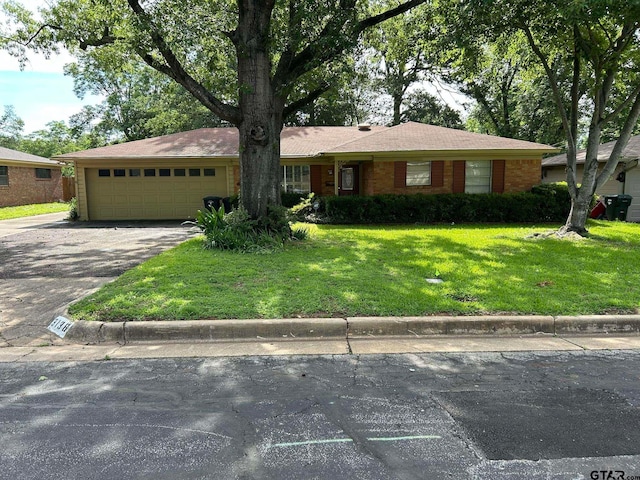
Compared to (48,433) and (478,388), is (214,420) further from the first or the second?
(478,388)

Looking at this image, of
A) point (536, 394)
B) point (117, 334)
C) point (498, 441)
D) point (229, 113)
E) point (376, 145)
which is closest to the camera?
point (498, 441)

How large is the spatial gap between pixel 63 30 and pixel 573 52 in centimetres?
1364

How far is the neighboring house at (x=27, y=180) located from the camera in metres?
26.2

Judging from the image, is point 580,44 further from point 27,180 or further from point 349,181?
point 27,180

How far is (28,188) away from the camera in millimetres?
28422

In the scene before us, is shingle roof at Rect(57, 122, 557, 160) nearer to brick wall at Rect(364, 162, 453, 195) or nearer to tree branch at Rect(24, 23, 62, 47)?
brick wall at Rect(364, 162, 453, 195)

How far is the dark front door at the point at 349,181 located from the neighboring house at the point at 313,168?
5 cm

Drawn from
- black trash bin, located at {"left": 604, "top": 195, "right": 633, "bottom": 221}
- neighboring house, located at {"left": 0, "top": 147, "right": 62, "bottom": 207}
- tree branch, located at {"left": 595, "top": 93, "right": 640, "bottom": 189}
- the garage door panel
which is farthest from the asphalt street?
neighboring house, located at {"left": 0, "top": 147, "right": 62, "bottom": 207}

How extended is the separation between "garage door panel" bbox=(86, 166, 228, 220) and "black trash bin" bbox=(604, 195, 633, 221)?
15338 millimetres

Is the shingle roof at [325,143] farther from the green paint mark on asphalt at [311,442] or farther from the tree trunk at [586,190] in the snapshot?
the green paint mark on asphalt at [311,442]

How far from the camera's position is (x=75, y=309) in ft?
18.6

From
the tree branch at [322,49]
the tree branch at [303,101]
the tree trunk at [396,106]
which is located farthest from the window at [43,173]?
the tree branch at [322,49]

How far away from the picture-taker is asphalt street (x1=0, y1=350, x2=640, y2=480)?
8.98 ft

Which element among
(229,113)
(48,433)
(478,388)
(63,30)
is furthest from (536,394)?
(63,30)
